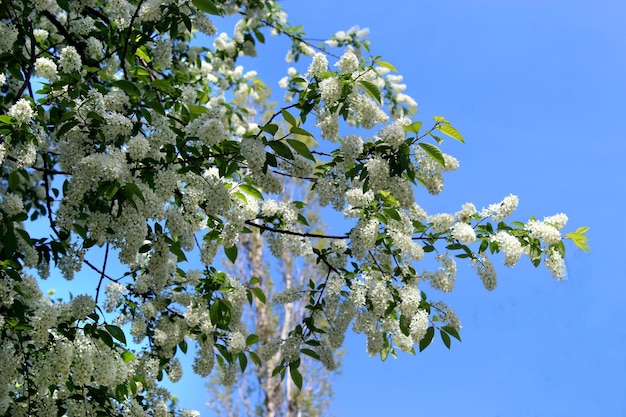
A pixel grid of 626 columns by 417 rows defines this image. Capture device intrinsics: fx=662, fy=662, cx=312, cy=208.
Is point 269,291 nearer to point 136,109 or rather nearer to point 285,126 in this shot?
point 285,126

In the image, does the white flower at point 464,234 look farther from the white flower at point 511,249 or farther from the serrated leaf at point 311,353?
the serrated leaf at point 311,353

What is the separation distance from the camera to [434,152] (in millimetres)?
3266

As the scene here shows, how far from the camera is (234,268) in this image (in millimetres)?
13570

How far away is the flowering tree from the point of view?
10.7 ft

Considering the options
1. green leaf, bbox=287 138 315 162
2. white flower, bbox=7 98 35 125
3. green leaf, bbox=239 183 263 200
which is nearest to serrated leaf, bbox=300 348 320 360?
green leaf, bbox=239 183 263 200

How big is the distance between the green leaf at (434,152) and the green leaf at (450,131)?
9cm

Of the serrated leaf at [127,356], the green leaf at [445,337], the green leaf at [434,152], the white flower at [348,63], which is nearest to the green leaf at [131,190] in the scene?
the white flower at [348,63]

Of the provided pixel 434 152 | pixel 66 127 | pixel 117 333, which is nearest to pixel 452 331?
pixel 434 152

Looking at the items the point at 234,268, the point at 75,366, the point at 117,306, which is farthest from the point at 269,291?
the point at 75,366

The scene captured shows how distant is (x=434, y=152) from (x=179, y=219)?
1.34m

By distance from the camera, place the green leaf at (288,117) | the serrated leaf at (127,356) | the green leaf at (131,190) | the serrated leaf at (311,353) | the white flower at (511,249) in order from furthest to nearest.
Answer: the serrated leaf at (311,353), the serrated leaf at (127,356), the white flower at (511,249), the green leaf at (288,117), the green leaf at (131,190)

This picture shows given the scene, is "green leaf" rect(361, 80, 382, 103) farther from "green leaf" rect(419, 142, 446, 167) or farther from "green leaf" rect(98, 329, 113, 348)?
"green leaf" rect(98, 329, 113, 348)

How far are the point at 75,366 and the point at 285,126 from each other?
1232cm

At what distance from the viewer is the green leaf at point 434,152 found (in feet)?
10.7
